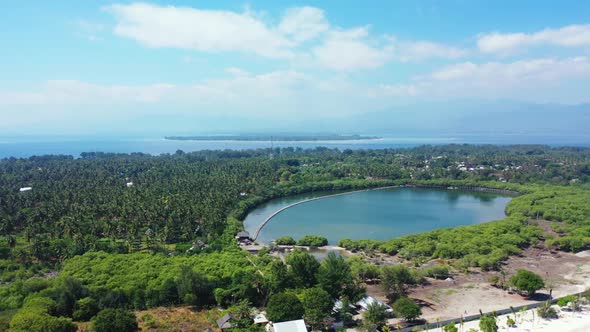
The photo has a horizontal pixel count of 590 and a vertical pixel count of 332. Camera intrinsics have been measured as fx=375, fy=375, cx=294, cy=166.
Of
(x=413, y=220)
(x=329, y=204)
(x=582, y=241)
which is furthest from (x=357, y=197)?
(x=582, y=241)

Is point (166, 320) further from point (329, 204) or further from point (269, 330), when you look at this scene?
point (329, 204)

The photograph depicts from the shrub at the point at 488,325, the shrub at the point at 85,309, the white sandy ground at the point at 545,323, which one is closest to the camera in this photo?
the shrub at the point at 488,325

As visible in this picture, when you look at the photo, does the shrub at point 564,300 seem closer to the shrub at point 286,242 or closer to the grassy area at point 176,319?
the grassy area at point 176,319

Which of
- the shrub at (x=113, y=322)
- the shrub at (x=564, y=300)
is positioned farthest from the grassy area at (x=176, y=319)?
the shrub at (x=564, y=300)

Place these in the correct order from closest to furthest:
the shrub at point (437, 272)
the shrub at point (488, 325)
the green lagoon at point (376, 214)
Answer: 1. the shrub at point (488, 325)
2. the shrub at point (437, 272)
3. the green lagoon at point (376, 214)

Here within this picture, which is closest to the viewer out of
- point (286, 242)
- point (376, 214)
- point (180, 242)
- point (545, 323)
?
point (545, 323)

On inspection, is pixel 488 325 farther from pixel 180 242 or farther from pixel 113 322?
pixel 180 242

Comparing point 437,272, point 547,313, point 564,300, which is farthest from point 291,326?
point 564,300

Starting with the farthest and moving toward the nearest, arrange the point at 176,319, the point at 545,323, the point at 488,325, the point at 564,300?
the point at 564,300 → the point at 176,319 → the point at 545,323 → the point at 488,325
